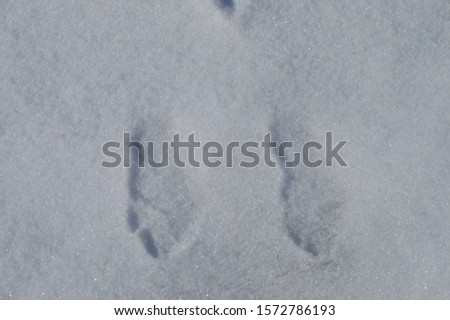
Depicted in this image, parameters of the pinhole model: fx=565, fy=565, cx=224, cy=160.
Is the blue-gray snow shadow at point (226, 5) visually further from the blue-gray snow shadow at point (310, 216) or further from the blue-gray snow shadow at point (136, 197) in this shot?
the blue-gray snow shadow at point (310, 216)

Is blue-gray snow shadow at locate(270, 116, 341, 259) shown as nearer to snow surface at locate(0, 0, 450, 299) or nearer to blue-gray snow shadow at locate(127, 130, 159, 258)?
snow surface at locate(0, 0, 450, 299)

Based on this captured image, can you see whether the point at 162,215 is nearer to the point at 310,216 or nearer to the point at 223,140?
the point at 223,140

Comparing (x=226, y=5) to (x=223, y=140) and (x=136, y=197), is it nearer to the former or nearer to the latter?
(x=223, y=140)

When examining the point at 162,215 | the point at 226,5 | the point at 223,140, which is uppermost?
the point at 226,5

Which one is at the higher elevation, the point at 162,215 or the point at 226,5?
the point at 226,5

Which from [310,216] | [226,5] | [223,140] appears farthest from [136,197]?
[226,5]

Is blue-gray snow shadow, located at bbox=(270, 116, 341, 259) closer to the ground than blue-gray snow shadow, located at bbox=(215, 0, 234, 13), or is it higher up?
closer to the ground

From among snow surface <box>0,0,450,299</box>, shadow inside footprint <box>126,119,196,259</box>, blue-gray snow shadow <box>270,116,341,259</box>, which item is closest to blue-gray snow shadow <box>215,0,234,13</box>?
snow surface <box>0,0,450,299</box>
